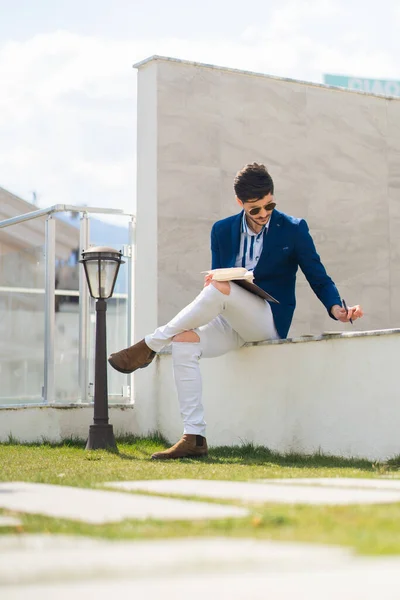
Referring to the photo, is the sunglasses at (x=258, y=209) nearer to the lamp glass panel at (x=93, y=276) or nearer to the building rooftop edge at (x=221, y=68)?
the lamp glass panel at (x=93, y=276)

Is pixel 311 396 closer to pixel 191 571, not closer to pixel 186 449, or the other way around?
pixel 186 449

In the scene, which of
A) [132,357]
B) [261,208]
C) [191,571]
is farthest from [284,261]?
[191,571]

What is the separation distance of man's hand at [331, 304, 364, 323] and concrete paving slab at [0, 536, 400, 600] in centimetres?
366

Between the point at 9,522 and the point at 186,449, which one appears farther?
the point at 186,449

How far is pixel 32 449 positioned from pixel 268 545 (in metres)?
5.23

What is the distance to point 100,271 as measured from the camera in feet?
23.5

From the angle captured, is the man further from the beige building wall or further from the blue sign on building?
the blue sign on building

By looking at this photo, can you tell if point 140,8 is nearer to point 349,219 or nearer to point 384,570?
point 349,219

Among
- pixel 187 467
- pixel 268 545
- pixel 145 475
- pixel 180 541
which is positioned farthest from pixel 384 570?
pixel 187 467

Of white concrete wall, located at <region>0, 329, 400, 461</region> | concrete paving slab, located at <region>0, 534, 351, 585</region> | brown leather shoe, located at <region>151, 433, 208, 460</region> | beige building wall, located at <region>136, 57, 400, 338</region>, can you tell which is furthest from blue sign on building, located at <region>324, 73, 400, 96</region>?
concrete paving slab, located at <region>0, 534, 351, 585</region>

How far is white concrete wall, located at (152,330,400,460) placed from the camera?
553 centimetres

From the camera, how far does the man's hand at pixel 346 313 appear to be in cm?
573

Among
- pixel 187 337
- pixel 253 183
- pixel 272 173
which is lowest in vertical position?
pixel 187 337

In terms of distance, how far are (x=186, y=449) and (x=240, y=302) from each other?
85cm
